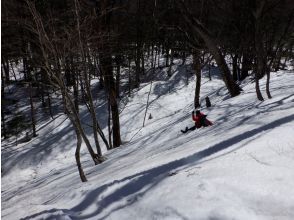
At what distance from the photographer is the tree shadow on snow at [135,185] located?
5.49 m

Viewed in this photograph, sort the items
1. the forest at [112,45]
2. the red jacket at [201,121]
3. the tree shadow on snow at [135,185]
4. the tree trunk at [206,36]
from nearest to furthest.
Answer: the tree shadow on snow at [135,185] → the forest at [112,45] → the red jacket at [201,121] → the tree trunk at [206,36]

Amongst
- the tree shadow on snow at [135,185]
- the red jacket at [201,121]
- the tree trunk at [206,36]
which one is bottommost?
the red jacket at [201,121]

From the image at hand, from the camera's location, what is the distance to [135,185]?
5.89 meters

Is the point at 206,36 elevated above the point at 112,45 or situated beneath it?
elevated above

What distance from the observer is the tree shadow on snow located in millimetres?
5488

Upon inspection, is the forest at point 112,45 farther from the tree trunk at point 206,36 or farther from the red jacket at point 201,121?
the red jacket at point 201,121

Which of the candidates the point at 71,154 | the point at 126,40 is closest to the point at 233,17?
the point at 126,40

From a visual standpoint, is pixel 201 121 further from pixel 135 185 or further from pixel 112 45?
pixel 135 185

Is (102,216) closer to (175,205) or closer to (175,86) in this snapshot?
(175,205)

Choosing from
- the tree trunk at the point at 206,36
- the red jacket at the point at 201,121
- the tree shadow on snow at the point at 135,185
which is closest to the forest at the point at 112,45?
the tree trunk at the point at 206,36

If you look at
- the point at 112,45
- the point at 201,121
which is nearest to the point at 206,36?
the point at 201,121

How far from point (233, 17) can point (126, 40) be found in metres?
9.18

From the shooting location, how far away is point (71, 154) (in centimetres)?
2227

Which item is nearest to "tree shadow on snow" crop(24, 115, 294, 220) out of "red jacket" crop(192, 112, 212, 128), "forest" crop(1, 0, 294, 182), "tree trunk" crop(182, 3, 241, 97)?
"forest" crop(1, 0, 294, 182)
